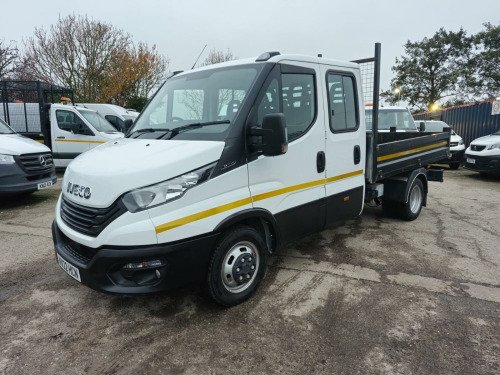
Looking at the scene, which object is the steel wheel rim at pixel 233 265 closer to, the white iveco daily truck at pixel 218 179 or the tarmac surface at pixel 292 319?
the white iveco daily truck at pixel 218 179

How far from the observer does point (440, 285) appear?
350 cm

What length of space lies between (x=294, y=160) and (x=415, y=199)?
3519 mm

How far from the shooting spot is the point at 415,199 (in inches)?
→ 232

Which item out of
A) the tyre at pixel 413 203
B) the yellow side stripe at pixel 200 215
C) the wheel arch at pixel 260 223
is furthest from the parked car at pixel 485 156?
the yellow side stripe at pixel 200 215

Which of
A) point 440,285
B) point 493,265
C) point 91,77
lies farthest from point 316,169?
point 91,77

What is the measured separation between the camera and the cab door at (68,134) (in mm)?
10312

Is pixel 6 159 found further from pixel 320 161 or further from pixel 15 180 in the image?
pixel 320 161

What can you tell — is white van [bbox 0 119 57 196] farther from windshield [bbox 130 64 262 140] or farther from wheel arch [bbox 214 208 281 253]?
wheel arch [bbox 214 208 281 253]

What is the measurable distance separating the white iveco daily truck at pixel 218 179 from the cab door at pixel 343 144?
0.02 m

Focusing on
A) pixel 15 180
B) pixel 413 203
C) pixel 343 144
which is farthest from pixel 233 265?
pixel 15 180

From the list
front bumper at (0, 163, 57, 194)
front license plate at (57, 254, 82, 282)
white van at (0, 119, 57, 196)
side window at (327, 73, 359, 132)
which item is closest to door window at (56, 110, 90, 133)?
white van at (0, 119, 57, 196)

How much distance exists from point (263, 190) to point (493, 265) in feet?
9.77

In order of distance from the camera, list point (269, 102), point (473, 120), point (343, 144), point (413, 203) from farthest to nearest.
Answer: point (473, 120), point (413, 203), point (343, 144), point (269, 102)

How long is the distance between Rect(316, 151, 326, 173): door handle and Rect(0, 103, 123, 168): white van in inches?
315
